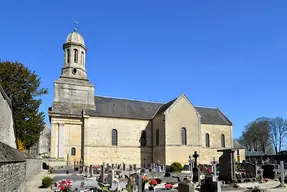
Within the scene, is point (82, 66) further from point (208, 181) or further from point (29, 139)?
point (208, 181)

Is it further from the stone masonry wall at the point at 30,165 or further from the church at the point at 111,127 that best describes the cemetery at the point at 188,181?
the church at the point at 111,127

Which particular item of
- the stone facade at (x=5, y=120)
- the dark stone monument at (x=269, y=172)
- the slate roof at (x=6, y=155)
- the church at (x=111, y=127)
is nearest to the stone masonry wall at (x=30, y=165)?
the stone facade at (x=5, y=120)

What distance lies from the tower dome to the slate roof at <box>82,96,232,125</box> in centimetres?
786

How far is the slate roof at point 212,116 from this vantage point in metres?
39.3

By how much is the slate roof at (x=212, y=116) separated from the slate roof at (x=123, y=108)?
6.98 metres

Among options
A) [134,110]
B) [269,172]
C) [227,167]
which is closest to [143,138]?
[134,110]

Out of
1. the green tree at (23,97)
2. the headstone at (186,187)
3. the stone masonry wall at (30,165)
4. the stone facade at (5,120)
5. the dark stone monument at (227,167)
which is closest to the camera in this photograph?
the headstone at (186,187)

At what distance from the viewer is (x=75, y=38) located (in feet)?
117

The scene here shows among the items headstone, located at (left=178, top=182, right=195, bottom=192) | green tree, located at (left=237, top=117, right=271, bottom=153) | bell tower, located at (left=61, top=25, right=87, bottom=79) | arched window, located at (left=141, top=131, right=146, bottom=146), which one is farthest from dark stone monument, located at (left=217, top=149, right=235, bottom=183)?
green tree, located at (left=237, top=117, right=271, bottom=153)

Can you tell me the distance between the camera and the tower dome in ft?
116

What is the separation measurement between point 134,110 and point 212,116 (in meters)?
12.7

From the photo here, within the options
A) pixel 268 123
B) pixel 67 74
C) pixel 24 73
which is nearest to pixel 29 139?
pixel 24 73

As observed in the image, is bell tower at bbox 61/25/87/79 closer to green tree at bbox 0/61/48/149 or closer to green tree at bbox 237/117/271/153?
green tree at bbox 0/61/48/149

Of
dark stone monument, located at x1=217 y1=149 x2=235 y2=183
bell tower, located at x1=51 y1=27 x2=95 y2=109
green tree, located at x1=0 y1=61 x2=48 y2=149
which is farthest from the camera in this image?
bell tower, located at x1=51 y1=27 x2=95 y2=109
